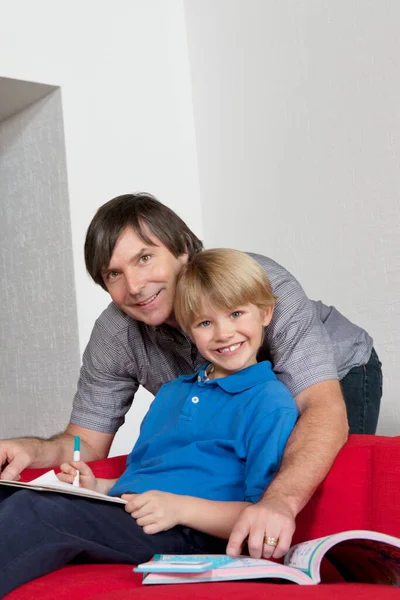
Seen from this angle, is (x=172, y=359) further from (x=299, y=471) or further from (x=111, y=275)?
(x=299, y=471)

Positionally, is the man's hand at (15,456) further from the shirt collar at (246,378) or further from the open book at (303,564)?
the open book at (303,564)

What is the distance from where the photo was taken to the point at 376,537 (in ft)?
3.83

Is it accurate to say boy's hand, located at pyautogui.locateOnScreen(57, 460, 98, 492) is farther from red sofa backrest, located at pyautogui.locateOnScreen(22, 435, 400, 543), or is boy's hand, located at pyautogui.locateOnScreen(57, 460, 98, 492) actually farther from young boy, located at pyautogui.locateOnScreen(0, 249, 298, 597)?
red sofa backrest, located at pyautogui.locateOnScreen(22, 435, 400, 543)

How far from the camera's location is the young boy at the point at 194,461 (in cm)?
147

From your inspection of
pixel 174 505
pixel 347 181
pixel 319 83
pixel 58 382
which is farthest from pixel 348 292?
pixel 174 505

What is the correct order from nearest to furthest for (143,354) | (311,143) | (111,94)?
(143,354), (311,143), (111,94)

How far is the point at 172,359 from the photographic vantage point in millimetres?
2135

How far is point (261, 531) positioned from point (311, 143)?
2.22 metres

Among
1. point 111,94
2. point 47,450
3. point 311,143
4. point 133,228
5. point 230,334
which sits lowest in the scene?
point 47,450

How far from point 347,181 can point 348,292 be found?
0.39 metres

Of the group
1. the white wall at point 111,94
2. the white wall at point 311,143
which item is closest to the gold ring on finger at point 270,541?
the white wall at point 311,143

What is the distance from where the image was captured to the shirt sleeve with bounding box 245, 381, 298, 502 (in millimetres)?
1543

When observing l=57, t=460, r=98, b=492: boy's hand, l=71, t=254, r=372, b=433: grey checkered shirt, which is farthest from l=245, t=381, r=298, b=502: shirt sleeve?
l=57, t=460, r=98, b=492: boy's hand

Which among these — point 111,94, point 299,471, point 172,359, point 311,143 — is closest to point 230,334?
point 299,471
